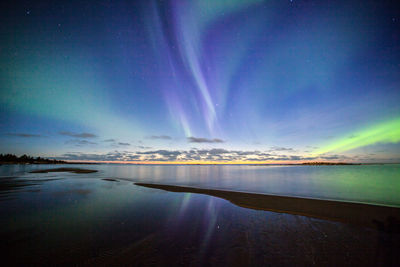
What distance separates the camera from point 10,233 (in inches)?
309

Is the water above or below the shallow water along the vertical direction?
below

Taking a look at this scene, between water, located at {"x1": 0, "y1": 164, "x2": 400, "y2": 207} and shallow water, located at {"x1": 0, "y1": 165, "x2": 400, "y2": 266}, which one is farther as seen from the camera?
water, located at {"x1": 0, "y1": 164, "x2": 400, "y2": 207}

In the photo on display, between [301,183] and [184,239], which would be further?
[301,183]

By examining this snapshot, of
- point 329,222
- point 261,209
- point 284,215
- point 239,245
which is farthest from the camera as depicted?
point 261,209

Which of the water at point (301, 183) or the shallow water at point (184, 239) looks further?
the water at point (301, 183)

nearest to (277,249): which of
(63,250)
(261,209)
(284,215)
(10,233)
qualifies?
(284,215)

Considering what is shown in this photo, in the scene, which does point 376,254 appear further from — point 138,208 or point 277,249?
point 138,208

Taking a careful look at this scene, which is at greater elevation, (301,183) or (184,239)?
(184,239)

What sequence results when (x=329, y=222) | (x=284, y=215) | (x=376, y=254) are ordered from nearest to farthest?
(x=376, y=254) < (x=329, y=222) < (x=284, y=215)

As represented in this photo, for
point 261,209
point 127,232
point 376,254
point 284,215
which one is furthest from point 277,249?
point 127,232

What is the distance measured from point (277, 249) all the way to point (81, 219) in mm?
11078

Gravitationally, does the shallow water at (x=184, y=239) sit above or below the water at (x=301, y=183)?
above

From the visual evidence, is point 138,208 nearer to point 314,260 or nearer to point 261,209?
point 261,209

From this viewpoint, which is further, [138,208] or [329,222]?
[138,208]
